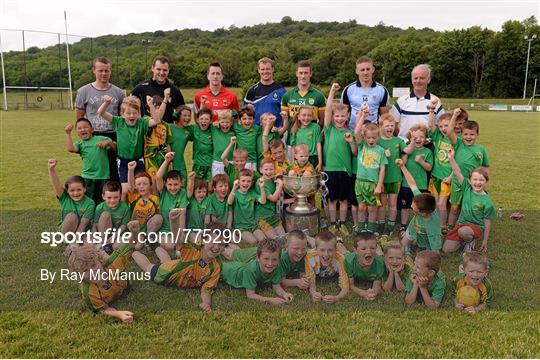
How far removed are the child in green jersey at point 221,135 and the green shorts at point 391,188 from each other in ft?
5.81

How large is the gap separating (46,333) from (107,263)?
1.94 ft

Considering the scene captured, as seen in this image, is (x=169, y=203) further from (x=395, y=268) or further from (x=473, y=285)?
(x=473, y=285)

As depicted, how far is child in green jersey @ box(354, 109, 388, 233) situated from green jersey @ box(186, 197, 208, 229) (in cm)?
165

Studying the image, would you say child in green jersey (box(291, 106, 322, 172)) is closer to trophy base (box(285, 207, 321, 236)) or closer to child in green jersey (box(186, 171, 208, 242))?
trophy base (box(285, 207, 321, 236))

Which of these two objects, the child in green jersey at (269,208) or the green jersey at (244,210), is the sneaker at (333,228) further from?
the green jersey at (244,210)

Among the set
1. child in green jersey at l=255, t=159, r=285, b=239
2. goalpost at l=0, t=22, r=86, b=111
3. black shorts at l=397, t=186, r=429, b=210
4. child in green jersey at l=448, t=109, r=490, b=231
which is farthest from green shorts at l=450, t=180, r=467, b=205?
goalpost at l=0, t=22, r=86, b=111

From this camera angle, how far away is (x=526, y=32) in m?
45.2

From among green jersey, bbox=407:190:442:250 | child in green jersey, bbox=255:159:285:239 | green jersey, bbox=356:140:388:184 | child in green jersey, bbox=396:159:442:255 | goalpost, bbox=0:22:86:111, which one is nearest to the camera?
child in green jersey, bbox=396:159:442:255

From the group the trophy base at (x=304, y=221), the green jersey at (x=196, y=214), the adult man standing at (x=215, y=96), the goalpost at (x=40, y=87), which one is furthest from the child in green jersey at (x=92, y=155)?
the goalpost at (x=40, y=87)

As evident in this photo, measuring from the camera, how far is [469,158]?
464 centimetres

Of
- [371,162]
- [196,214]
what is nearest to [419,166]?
[371,162]

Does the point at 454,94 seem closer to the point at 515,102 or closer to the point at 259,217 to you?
the point at 515,102

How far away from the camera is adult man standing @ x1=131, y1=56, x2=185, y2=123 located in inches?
199

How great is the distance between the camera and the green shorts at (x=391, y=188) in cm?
481
